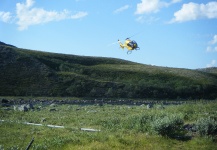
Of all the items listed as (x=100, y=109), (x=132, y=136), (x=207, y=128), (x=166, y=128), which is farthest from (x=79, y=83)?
(x=207, y=128)

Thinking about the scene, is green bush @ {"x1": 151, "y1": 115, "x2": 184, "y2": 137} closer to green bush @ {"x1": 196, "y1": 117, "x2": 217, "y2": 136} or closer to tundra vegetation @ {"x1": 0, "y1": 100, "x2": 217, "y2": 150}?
tundra vegetation @ {"x1": 0, "y1": 100, "x2": 217, "y2": 150}

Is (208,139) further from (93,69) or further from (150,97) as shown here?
(93,69)

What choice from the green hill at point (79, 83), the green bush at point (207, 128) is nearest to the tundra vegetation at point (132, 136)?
the green bush at point (207, 128)

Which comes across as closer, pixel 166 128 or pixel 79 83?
pixel 166 128

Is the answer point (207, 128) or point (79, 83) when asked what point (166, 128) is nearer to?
point (207, 128)

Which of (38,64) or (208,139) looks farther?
(38,64)

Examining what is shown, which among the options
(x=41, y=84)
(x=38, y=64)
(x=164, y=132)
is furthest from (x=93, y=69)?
(x=164, y=132)

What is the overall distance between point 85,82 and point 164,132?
65.4m

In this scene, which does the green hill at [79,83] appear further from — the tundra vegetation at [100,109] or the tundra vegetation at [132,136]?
the tundra vegetation at [132,136]

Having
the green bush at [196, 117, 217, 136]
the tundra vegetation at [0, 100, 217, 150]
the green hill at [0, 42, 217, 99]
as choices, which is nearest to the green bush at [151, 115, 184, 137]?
the tundra vegetation at [0, 100, 217, 150]

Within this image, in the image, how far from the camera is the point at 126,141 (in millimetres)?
15445

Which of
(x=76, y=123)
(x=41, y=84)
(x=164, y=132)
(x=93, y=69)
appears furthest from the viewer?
(x=93, y=69)

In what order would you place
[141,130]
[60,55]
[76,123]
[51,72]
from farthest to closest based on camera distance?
[60,55] → [51,72] → [76,123] → [141,130]

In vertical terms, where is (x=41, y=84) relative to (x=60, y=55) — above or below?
below
